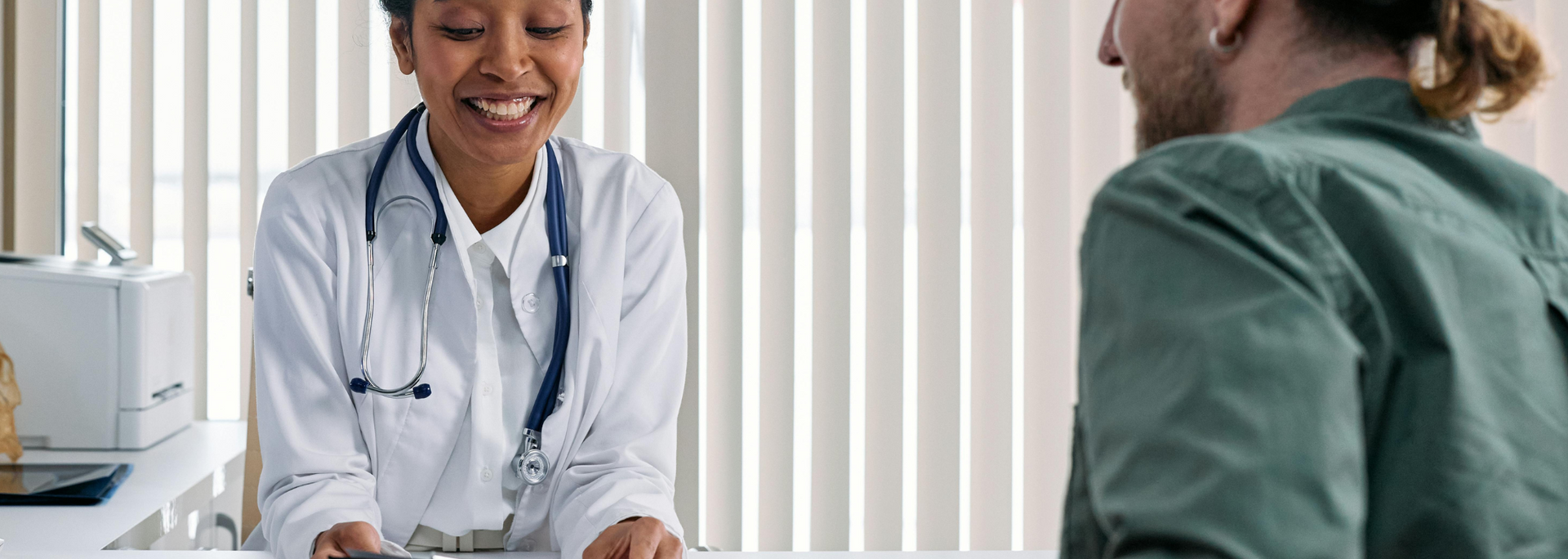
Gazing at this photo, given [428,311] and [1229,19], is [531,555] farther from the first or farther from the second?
[1229,19]

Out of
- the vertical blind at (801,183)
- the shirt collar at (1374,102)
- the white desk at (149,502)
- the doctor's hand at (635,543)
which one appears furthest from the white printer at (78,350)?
the shirt collar at (1374,102)

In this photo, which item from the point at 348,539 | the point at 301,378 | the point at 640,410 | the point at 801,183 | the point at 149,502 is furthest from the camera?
the point at 801,183

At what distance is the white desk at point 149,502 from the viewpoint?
1345mm

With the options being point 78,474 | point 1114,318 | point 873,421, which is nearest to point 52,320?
point 78,474

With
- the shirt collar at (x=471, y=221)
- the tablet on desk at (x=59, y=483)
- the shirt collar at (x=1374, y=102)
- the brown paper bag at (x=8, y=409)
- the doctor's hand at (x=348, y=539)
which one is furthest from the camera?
the brown paper bag at (x=8, y=409)

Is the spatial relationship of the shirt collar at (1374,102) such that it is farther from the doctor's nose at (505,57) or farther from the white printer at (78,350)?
the white printer at (78,350)

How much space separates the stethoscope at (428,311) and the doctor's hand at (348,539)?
175 mm

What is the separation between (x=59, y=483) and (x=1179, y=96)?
1815 millimetres

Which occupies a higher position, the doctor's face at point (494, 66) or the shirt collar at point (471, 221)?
the doctor's face at point (494, 66)

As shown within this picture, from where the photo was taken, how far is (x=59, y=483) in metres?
1.59

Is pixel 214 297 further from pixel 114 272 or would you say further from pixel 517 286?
pixel 517 286

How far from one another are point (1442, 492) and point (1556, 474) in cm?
7

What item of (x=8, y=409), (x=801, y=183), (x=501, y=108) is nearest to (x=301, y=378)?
(x=501, y=108)

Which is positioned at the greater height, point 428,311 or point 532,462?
point 428,311
